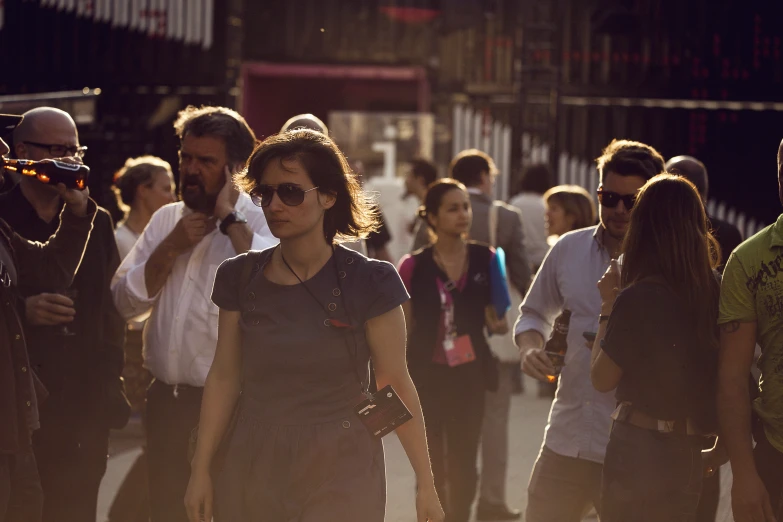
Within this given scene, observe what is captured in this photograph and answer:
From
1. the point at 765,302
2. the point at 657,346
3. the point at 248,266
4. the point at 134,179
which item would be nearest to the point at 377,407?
the point at 248,266

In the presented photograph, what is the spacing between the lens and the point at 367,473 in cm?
363

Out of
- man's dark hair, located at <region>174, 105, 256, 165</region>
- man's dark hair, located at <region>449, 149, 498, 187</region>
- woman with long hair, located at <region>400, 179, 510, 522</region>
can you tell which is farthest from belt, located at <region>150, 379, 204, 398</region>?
man's dark hair, located at <region>449, 149, 498, 187</region>

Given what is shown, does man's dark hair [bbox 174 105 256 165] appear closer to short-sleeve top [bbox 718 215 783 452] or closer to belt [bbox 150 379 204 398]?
belt [bbox 150 379 204 398]

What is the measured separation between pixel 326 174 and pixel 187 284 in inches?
48.6

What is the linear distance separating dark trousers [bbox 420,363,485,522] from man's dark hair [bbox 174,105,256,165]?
6.73ft

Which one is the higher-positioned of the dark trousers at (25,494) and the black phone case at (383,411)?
the black phone case at (383,411)

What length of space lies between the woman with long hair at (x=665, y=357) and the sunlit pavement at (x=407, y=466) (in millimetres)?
2398

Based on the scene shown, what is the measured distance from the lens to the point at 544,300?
4.97 metres

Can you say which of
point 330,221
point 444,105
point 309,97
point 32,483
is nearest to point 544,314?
point 330,221

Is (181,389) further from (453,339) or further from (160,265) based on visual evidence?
(453,339)

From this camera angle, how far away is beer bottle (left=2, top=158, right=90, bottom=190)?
4.60 meters

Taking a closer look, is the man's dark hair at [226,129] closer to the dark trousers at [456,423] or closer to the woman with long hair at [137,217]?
the dark trousers at [456,423]

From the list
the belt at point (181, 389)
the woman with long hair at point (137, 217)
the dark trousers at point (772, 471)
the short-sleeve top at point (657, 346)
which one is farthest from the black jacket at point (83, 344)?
the dark trousers at point (772, 471)

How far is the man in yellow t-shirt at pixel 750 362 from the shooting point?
3812mm
